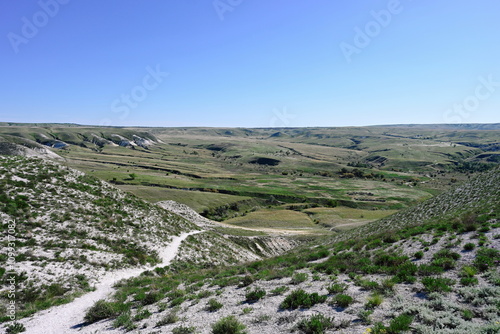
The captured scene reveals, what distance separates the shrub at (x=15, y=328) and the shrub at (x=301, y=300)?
1398 cm

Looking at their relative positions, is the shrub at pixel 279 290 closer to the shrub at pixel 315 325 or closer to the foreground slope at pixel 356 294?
the foreground slope at pixel 356 294

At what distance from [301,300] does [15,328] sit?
15169 millimetres

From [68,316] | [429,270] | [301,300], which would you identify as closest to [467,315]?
[429,270]

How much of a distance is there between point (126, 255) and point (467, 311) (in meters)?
28.0

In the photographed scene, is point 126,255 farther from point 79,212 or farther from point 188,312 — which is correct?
point 188,312

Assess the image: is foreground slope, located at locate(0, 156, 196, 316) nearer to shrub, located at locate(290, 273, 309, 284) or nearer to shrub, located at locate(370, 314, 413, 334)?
shrub, located at locate(290, 273, 309, 284)

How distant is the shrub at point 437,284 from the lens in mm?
11909

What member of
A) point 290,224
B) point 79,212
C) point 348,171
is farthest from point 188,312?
point 348,171

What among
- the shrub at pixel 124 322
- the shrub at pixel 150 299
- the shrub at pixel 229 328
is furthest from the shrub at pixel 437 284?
the shrub at pixel 150 299

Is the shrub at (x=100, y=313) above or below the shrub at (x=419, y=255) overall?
below

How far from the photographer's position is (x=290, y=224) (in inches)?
2982

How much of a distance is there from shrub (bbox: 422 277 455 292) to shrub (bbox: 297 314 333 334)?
517cm

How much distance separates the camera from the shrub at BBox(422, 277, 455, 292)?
11909 mm

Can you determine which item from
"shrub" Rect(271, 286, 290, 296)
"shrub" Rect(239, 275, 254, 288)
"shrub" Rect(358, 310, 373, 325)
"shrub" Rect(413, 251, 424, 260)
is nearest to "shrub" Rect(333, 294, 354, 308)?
"shrub" Rect(358, 310, 373, 325)
